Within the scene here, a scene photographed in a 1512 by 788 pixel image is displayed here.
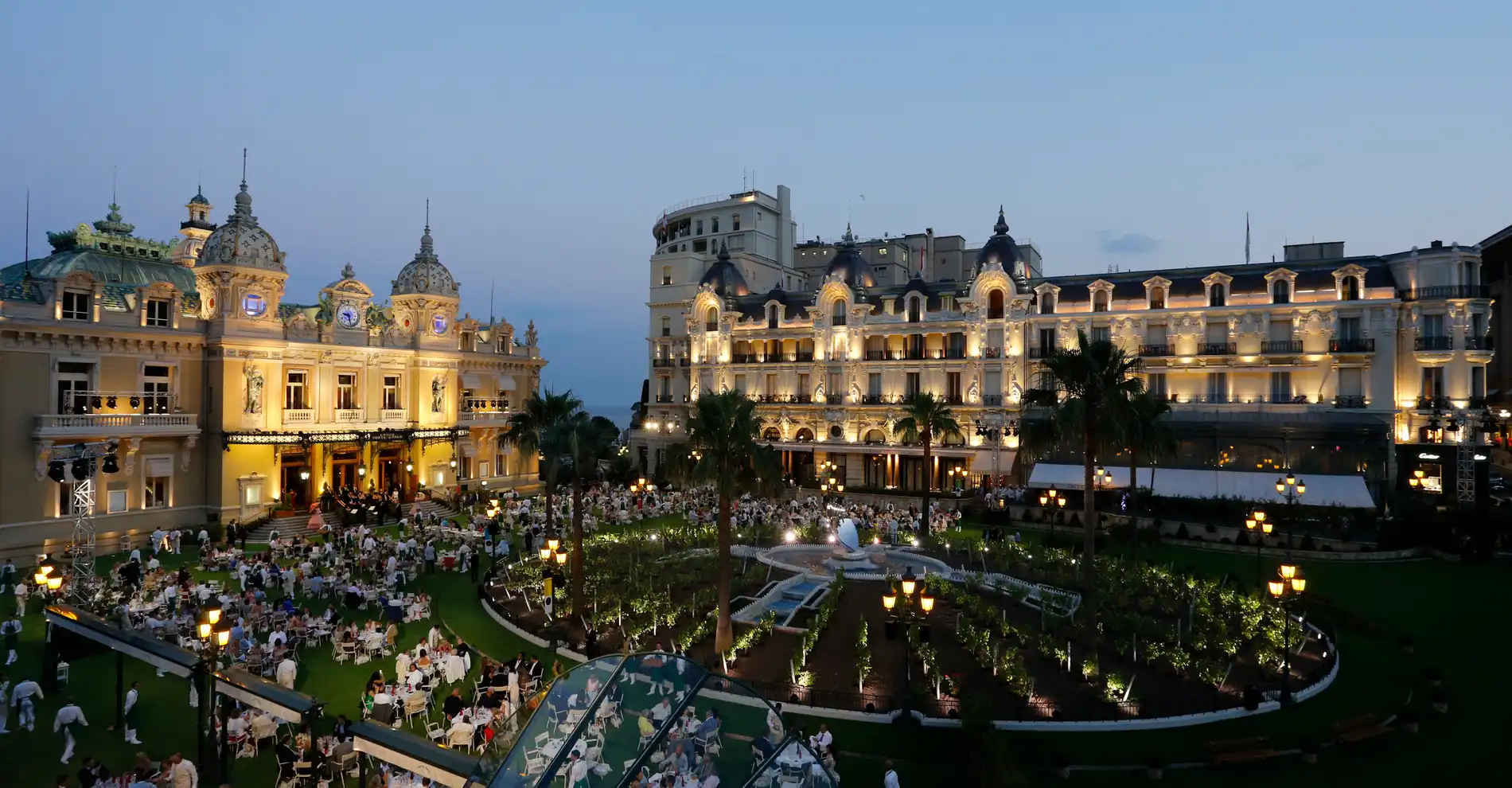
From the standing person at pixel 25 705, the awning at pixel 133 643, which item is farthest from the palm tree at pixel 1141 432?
the standing person at pixel 25 705

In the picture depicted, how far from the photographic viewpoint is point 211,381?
120ft

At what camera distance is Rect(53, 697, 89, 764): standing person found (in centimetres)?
1405

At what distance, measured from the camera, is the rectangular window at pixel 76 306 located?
1261 inches

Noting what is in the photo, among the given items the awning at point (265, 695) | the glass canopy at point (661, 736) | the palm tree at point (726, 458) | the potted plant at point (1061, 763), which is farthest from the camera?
the palm tree at point (726, 458)

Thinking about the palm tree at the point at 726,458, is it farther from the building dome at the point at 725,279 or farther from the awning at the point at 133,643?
the building dome at the point at 725,279

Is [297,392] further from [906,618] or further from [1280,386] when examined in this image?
[1280,386]

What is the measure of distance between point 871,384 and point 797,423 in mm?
6074

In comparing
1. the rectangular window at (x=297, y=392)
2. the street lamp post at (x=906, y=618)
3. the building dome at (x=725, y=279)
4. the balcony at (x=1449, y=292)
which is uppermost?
the building dome at (x=725, y=279)

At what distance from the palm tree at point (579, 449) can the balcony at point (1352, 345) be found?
3804 cm

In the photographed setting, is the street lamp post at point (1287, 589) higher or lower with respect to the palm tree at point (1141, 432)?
lower

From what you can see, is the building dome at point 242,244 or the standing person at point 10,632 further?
the building dome at point 242,244

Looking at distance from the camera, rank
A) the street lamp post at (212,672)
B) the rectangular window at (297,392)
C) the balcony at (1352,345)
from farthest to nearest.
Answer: the balcony at (1352,345)
the rectangular window at (297,392)
the street lamp post at (212,672)

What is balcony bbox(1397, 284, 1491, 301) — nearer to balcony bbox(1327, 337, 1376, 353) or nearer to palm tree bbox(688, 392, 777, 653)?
balcony bbox(1327, 337, 1376, 353)

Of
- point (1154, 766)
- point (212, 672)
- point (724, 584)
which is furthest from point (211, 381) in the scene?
point (1154, 766)
